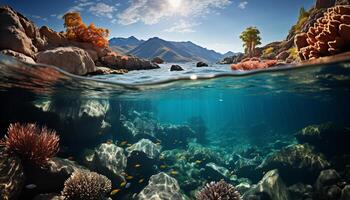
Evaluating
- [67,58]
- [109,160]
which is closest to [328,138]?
[109,160]

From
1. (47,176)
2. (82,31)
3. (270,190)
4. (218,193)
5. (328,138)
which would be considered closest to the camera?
(47,176)

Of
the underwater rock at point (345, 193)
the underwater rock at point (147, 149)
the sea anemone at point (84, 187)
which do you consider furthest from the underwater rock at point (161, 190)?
the underwater rock at point (345, 193)

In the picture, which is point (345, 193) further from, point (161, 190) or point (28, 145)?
point (28, 145)

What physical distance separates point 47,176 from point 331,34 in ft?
39.5

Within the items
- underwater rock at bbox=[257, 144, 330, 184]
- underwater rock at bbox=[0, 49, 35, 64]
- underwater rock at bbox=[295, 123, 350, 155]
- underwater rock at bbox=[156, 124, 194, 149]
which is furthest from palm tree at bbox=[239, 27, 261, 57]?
underwater rock at bbox=[0, 49, 35, 64]

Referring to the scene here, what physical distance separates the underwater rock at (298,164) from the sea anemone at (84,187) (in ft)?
36.6

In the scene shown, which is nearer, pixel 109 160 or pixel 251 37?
pixel 109 160

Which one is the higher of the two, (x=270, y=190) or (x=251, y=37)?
(x=251, y=37)

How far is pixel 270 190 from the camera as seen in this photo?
1084 cm

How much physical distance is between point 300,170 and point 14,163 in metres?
15.3

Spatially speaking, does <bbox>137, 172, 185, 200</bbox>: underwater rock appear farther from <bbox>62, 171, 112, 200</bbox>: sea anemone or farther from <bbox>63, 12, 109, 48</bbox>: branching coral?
<bbox>63, 12, 109, 48</bbox>: branching coral

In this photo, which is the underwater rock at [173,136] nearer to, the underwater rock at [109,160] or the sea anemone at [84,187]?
the underwater rock at [109,160]

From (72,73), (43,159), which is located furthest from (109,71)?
(43,159)

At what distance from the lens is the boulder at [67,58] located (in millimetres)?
10094
